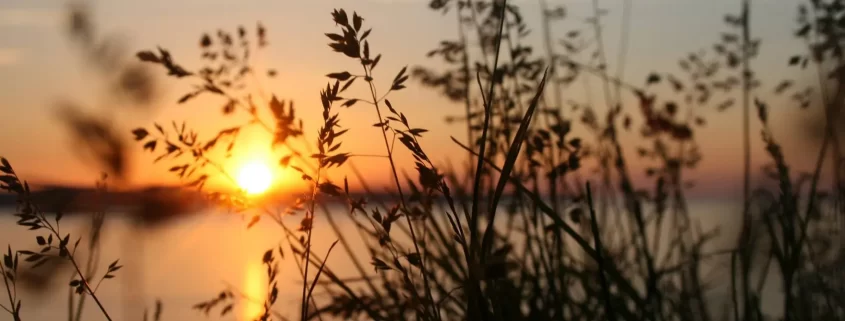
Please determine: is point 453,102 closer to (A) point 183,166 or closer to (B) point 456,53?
(B) point 456,53

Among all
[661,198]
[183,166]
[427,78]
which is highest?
[427,78]

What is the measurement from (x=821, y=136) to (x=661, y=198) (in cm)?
29

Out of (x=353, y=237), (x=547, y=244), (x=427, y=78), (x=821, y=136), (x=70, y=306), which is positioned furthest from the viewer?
(x=353, y=237)

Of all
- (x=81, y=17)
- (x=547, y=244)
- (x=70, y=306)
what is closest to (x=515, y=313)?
(x=547, y=244)

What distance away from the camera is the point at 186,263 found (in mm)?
2229

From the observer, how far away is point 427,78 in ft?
5.75

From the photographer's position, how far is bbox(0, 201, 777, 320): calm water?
130 centimetres

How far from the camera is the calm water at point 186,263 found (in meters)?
1.30

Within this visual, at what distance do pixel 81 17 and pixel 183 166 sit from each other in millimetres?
246

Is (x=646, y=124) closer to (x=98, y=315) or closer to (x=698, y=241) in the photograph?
(x=698, y=241)

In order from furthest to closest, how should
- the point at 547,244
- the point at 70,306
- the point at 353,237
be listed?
1. the point at 353,237
2. the point at 547,244
3. the point at 70,306

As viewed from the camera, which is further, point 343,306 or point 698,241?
point 698,241

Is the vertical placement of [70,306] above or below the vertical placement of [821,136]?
below

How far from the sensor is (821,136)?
1.61 m
